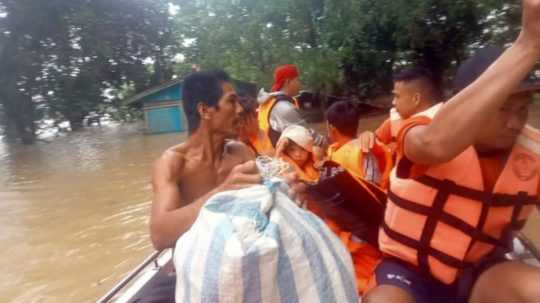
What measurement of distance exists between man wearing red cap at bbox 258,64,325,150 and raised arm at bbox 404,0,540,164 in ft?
9.42

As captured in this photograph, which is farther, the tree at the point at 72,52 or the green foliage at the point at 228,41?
the tree at the point at 72,52

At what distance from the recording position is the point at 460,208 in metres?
1.68

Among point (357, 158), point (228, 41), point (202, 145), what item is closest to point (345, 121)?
point (357, 158)

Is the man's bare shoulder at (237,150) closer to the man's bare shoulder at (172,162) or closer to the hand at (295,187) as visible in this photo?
the man's bare shoulder at (172,162)

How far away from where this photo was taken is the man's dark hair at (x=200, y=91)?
2.57 meters

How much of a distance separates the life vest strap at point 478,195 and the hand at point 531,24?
506 millimetres

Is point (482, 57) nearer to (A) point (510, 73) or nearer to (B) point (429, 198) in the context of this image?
(A) point (510, 73)

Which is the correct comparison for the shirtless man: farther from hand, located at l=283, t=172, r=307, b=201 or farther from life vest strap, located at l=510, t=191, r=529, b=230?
life vest strap, located at l=510, t=191, r=529, b=230

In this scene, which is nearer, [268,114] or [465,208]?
[465,208]

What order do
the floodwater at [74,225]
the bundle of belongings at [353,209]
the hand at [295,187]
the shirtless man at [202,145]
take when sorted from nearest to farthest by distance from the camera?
the hand at [295,187], the bundle of belongings at [353,209], the shirtless man at [202,145], the floodwater at [74,225]

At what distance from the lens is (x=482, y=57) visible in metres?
1.61

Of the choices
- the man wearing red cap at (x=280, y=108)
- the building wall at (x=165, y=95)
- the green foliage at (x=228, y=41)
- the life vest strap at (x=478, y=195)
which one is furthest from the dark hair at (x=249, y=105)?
the building wall at (x=165, y=95)

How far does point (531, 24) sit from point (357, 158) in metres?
1.54

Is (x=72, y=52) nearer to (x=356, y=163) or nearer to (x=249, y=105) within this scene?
(x=249, y=105)
